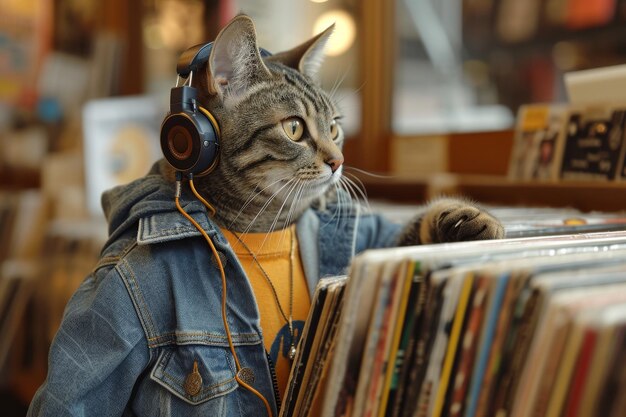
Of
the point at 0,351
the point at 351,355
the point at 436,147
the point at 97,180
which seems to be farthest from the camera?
the point at 0,351

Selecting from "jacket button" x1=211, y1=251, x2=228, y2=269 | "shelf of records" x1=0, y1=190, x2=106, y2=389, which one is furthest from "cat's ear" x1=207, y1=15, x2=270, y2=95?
"shelf of records" x1=0, y1=190, x2=106, y2=389

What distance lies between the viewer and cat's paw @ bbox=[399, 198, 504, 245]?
0.74 meters

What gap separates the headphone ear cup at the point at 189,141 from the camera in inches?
27.9

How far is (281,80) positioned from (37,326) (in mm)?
2059

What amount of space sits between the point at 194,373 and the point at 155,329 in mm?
77

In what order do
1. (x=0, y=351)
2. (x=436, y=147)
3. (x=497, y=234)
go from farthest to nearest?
(x=0, y=351)
(x=436, y=147)
(x=497, y=234)

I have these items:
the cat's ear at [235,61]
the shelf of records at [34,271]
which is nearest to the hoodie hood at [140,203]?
the cat's ear at [235,61]

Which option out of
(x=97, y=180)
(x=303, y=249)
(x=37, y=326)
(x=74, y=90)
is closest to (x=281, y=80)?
(x=303, y=249)

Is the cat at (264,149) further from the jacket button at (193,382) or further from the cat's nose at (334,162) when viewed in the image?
the jacket button at (193,382)

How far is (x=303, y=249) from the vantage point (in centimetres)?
87

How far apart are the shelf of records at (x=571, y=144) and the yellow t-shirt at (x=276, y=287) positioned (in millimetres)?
650

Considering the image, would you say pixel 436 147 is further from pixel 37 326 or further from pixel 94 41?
pixel 94 41

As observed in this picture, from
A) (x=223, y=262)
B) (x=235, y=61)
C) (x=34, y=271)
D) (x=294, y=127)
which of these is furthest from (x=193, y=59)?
(x=34, y=271)

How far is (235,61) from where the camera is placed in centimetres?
79
